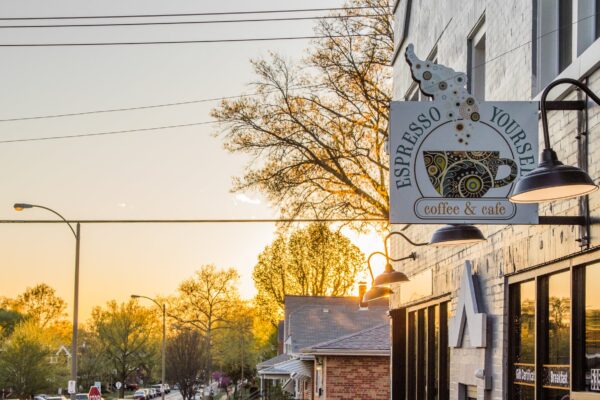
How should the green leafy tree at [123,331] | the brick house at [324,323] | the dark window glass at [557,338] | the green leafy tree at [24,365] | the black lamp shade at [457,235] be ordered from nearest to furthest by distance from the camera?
the dark window glass at [557,338] < the black lamp shade at [457,235] < the brick house at [324,323] < the green leafy tree at [24,365] < the green leafy tree at [123,331]

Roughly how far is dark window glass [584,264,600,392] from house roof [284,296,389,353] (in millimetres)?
38896

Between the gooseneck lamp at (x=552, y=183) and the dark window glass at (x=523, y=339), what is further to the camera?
the dark window glass at (x=523, y=339)

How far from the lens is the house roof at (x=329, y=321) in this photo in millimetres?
48031

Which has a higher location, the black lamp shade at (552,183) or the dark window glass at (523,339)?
the black lamp shade at (552,183)

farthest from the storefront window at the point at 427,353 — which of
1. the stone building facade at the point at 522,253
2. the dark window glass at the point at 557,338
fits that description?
the dark window glass at the point at 557,338

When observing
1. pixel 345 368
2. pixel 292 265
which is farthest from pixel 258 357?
pixel 345 368

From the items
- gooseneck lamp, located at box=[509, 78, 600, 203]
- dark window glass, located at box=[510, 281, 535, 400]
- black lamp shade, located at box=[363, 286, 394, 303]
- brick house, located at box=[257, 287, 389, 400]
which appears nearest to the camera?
gooseneck lamp, located at box=[509, 78, 600, 203]

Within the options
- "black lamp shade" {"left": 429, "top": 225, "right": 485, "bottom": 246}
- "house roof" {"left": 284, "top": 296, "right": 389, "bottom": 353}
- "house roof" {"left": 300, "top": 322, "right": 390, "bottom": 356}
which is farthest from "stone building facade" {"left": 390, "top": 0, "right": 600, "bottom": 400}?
"house roof" {"left": 284, "top": 296, "right": 389, "bottom": 353}

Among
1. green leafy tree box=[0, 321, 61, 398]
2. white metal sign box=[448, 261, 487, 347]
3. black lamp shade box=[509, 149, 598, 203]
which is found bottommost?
→ green leafy tree box=[0, 321, 61, 398]

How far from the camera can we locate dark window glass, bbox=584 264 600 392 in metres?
8.19

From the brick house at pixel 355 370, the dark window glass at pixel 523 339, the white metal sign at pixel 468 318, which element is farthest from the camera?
the brick house at pixel 355 370

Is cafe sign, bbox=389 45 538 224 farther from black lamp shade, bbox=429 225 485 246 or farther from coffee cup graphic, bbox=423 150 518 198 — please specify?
black lamp shade, bbox=429 225 485 246

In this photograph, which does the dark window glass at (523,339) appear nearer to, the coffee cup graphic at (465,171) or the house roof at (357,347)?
the coffee cup graphic at (465,171)

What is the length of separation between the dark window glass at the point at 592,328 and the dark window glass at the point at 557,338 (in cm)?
37
